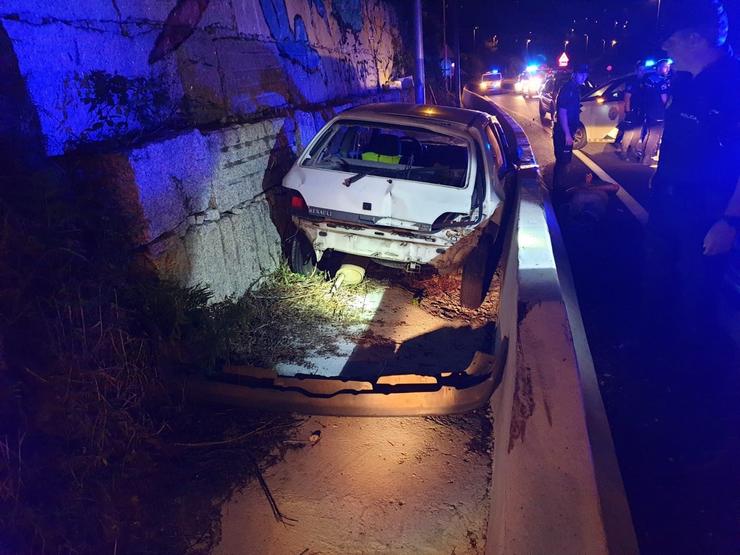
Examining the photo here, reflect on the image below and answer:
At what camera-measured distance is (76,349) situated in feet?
8.21

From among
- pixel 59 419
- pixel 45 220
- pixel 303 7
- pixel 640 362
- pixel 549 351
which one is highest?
pixel 303 7

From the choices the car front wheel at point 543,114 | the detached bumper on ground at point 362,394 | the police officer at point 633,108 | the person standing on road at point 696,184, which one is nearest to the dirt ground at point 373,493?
the detached bumper on ground at point 362,394

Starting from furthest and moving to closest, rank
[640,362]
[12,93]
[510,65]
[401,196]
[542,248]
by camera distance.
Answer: [510,65]
[401,196]
[640,362]
[542,248]
[12,93]

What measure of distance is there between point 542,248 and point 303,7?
633cm

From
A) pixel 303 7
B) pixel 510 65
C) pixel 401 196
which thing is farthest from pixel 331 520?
pixel 510 65

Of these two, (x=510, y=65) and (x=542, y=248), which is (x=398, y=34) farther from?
(x=510, y=65)

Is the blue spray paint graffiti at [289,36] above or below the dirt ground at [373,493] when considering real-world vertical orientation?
above

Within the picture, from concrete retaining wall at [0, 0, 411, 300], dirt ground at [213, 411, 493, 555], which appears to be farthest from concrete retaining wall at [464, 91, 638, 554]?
concrete retaining wall at [0, 0, 411, 300]

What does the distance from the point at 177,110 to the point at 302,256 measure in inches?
71.6

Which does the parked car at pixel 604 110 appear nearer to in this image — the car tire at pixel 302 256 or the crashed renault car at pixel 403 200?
the crashed renault car at pixel 403 200

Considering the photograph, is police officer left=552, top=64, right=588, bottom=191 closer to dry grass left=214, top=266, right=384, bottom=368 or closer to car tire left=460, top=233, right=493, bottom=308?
car tire left=460, top=233, right=493, bottom=308

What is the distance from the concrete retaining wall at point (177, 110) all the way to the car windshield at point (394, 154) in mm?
768

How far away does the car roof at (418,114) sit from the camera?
4.73m

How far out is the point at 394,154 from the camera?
5105 mm
